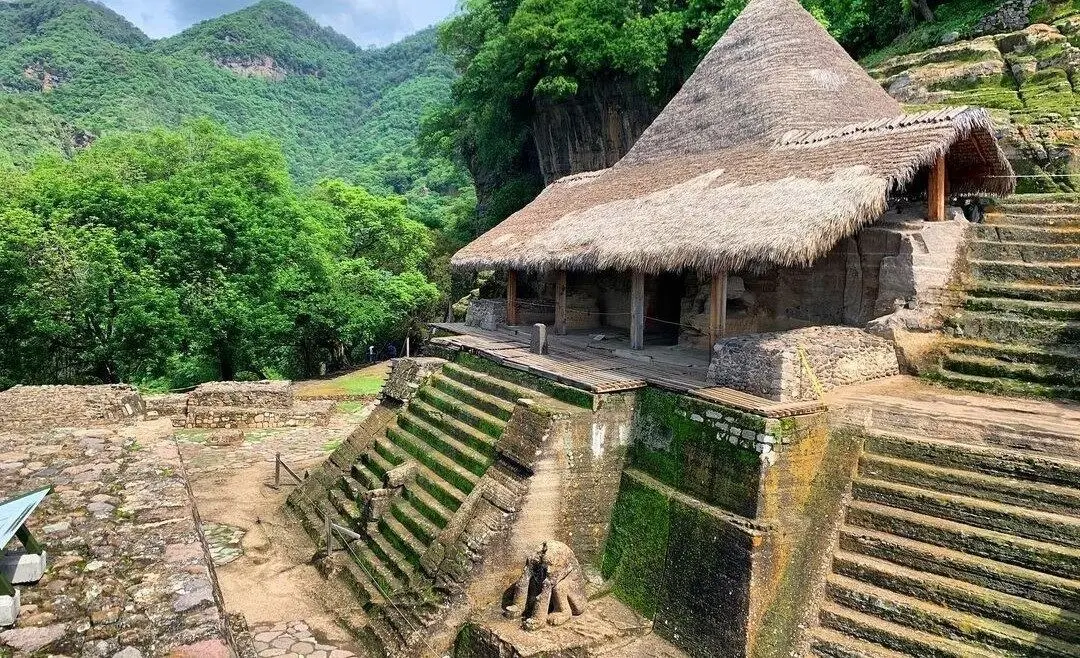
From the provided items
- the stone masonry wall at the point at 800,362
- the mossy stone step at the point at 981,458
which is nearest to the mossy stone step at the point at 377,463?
the stone masonry wall at the point at 800,362

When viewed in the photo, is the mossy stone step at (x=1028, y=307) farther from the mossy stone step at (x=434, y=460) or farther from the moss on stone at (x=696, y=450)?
the mossy stone step at (x=434, y=460)

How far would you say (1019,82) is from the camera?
16031 mm

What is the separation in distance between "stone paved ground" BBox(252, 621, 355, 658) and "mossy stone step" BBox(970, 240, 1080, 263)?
1058cm

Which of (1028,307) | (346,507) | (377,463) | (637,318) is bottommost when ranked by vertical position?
(346,507)

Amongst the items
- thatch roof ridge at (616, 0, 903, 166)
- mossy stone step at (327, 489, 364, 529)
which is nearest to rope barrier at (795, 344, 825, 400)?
thatch roof ridge at (616, 0, 903, 166)

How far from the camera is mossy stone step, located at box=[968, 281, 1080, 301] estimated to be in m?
9.05

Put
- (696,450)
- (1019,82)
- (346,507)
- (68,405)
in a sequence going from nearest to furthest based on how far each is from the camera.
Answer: (696,450), (346,507), (68,405), (1019,82)

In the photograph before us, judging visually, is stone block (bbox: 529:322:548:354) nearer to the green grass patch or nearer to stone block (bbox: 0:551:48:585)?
stone block (bbox: 0:551:48:585)

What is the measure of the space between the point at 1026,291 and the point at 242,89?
189 ft

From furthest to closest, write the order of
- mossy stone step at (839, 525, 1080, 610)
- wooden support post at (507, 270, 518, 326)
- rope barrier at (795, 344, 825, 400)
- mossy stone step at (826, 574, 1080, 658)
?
wooden support post at (507, 270, 518, 326) < rope barrier at (795, 344, 825, 400) < mossy stone step at (839, 525, 1080, 610) < mossy stone step at (826, 574, 1080, 658)

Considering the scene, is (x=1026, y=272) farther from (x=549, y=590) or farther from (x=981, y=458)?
(x=549, y=590)

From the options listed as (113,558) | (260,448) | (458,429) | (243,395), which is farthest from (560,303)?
(113,558)

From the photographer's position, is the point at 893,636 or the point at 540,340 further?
the point at 540,340

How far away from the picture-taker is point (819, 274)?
1049 centimetres
